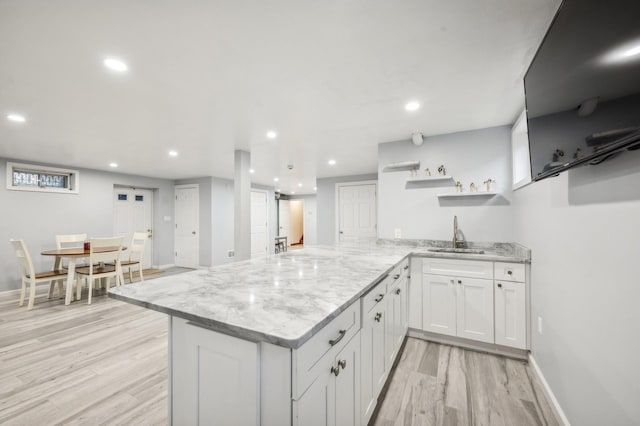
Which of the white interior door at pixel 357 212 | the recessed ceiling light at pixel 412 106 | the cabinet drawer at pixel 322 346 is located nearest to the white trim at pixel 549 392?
the cabinet drawer at pixel 322 346

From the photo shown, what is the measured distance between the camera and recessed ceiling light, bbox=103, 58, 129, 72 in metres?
1.71

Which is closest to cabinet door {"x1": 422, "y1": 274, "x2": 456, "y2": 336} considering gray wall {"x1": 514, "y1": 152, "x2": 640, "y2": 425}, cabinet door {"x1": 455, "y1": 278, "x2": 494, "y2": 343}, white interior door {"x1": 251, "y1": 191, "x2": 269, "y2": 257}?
cabinet door {"x1": 455, "y1": 278, "x2": 494, "y2": 343}

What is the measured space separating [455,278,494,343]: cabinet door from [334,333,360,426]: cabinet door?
1.73 metres

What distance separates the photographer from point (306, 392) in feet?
2.98

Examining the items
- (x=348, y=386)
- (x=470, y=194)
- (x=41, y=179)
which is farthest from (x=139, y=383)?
(x=41, y=179)

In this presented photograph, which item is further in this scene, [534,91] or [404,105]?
[404,105]

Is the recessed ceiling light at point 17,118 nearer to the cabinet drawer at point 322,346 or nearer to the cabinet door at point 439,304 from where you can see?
the cabinet drawer at point 322,346

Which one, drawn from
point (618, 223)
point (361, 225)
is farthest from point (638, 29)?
point (361, 225)

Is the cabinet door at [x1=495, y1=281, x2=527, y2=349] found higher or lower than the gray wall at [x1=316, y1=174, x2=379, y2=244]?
lower

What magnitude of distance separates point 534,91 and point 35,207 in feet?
23.5

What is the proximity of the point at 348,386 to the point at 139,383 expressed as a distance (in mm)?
1848

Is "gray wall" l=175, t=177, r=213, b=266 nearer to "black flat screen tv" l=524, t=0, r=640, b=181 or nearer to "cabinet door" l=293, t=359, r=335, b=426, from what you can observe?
"cabinet door" l=293, t=359, r=335, b=426

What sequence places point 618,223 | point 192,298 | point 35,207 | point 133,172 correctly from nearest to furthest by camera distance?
point 618,223
point 192,298
point 35,207
point 133,172

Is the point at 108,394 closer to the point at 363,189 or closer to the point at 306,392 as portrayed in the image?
the point at 306,392
